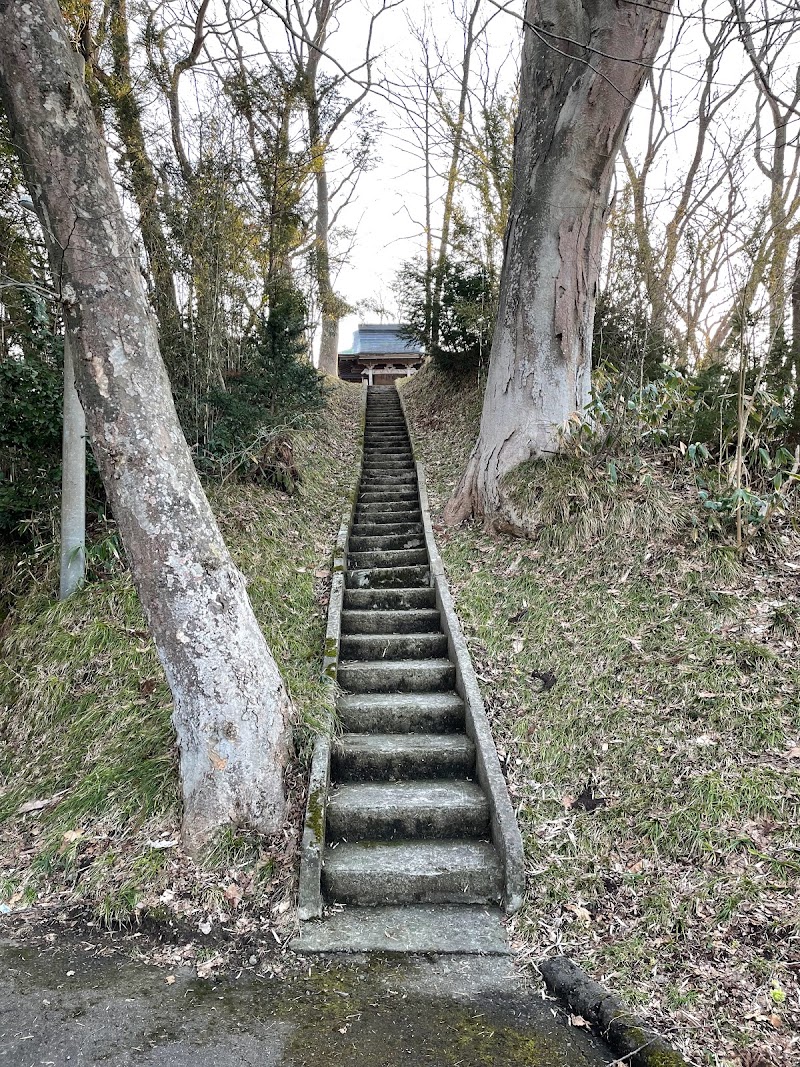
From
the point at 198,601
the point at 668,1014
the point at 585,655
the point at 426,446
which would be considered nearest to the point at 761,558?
the point at 585,655

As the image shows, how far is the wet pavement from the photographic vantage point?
288 cm

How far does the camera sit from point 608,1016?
3084mm

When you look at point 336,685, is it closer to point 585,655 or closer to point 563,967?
point 585,655

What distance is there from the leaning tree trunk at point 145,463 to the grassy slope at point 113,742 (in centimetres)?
27

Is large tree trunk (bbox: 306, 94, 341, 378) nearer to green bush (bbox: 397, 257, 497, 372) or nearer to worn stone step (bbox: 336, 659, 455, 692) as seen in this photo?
green bush (bbox: 397, 257, 497, 372)

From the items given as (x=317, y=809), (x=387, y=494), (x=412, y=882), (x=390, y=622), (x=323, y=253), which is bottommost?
(x=412, y=882)

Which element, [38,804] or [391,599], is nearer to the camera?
[38,804]

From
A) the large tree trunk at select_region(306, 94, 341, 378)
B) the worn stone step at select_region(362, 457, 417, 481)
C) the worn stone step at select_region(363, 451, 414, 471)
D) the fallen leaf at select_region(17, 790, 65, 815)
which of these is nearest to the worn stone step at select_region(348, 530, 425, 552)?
the worn stone step at select_region(362, 457, 417, 481)

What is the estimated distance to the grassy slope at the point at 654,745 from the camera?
10.8ft

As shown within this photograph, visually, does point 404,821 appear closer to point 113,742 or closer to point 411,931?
point 411,931

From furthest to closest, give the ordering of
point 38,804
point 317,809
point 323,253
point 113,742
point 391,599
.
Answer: point 323,253
point 391,599
point 113,742
point 38,804
point 317,809

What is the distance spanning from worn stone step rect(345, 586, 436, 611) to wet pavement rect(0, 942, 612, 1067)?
3.64 m

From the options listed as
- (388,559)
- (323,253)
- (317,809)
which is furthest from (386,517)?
(323,253)

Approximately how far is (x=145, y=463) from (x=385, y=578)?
148 inches
